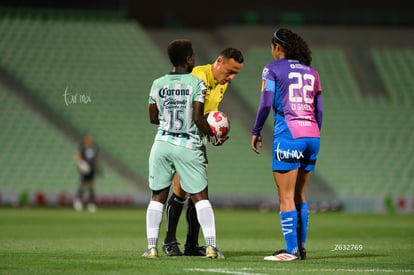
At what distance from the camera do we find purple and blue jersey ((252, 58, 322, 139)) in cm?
949

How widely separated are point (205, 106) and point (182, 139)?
106 cm

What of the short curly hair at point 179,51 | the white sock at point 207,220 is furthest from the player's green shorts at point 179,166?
the short curly hair at point 179,51

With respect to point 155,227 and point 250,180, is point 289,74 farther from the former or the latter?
point 250,180

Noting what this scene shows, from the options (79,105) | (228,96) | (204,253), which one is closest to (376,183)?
(228,96)

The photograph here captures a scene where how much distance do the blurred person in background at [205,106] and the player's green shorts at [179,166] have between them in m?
0.71

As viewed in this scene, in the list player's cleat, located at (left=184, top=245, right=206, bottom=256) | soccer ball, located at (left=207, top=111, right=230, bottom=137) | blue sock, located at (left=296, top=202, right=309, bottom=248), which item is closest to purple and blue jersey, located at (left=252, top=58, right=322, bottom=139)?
soccer ball, located at (left=207, top=111, right=230, bottom=137)

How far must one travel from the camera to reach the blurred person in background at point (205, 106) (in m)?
10.2

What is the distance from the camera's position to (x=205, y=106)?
10.4m

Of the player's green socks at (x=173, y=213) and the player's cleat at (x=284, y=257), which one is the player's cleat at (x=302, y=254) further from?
the player's green socks at (x=173, y=213)

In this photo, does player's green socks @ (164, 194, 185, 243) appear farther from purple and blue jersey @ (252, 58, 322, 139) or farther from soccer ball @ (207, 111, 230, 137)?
purple and blue jersey @ (252, 58, 322, 139)

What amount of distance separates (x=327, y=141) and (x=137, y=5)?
947cm

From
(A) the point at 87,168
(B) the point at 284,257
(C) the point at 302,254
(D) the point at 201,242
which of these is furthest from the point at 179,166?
(A) the point at 87,168

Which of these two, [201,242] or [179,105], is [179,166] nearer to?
[179,105]

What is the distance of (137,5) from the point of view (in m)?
35.4
